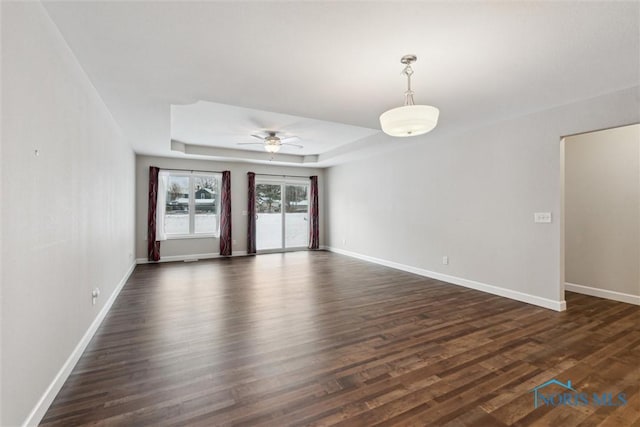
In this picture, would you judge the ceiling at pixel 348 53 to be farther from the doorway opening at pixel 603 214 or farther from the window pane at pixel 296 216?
the window pane at pixel 296 216

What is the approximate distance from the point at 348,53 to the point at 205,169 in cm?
580

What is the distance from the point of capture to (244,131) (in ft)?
17.0

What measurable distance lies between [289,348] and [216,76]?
2.56m

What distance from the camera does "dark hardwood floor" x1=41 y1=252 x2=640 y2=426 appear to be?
5.63 feet

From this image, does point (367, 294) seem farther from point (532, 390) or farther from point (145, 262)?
point (145, 262)

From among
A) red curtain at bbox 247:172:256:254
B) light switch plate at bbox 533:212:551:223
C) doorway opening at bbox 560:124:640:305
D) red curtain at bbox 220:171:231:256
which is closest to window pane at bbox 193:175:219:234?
red curtain at bbox 220:171:231:256

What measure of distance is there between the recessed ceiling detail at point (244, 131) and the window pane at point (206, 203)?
998 millimetres

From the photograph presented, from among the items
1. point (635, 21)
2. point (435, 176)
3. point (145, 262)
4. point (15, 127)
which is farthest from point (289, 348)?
point (145, 262)

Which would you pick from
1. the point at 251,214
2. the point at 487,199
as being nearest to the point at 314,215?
the point at 251,214

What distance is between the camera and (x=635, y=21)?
1.89 metres

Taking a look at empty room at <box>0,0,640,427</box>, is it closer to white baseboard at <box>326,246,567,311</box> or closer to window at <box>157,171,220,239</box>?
white baseboard at <box>326,246,567,311</box>

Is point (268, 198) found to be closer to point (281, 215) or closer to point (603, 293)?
point (281, 215)

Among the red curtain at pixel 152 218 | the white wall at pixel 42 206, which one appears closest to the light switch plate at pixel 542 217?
the white wall at pixel 42 206

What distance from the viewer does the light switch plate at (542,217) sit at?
349 centimetres
